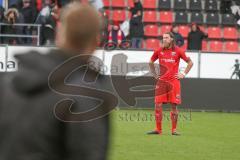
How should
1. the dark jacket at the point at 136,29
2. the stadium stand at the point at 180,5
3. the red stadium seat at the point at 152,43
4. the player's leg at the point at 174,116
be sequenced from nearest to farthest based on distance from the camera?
the player's leg at the point at 174,116
the dark jacket at the point at 136,29
the red stadium seat at the point at 152,43
the stadium stand at the point at 180,5

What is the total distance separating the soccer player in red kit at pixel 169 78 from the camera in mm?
16219

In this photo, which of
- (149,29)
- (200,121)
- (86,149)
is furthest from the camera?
(149,29)

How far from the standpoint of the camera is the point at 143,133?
16609mm

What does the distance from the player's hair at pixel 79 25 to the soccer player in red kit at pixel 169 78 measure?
1251 centimetres

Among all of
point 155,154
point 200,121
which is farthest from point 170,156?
point 200,121

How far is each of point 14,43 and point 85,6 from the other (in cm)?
2130

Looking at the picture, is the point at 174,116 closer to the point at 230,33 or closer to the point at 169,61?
the point at 169,61

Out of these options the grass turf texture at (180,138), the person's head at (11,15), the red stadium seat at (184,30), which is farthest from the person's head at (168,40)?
the red stadium seat at (184,30)

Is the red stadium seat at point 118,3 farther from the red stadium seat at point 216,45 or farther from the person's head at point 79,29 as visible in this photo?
the person's head at point 79,29

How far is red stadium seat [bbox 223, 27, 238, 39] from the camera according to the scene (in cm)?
2928

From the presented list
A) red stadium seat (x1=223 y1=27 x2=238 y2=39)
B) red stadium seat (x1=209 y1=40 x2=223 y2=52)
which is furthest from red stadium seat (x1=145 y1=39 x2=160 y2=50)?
red stadium seat (x1=223 y1=27 x2=238 y2=39)

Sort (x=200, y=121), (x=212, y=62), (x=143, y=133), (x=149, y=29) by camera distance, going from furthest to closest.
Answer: (x=149, y=29)
(x=212, y=62)
(x=200, y=121)
(x=143, y=133)

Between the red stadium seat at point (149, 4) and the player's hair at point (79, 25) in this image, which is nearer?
the player's hair at point (79, 25)

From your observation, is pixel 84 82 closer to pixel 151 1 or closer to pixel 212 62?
pixel 212 62
